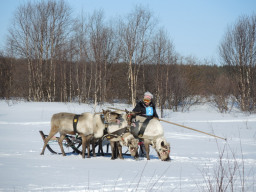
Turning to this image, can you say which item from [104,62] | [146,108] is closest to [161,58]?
[104,62]

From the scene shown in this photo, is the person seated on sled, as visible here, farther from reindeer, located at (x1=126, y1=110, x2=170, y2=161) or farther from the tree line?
the tree line

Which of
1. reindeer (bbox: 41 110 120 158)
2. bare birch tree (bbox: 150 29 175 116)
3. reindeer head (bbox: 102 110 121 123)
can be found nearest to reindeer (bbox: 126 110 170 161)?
reindeer head (bbox: 102 110 121 123)

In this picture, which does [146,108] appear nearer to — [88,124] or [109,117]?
[109,117]

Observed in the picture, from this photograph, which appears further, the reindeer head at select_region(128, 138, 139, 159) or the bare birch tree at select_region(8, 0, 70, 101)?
the bare birch tree at select_region(8, 0, 70, 101)

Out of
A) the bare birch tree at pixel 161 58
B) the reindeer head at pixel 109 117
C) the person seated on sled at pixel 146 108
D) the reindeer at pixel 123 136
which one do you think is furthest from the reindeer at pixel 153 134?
the bare birch tree at pixel 161 58

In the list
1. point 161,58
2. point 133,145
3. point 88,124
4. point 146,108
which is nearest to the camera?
point 133,145

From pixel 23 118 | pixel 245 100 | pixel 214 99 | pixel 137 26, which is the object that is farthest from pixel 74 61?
pixel 245 100

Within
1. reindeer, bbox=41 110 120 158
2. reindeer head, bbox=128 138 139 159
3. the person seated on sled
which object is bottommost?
reindeer head, bbox=128 138 139 159

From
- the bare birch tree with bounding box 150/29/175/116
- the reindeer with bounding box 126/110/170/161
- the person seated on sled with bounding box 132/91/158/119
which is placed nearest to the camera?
the reindeer with bounding box 126/110/170/161

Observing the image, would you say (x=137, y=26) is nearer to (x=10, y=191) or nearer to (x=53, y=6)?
(x=53, y=6)

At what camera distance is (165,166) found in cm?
707

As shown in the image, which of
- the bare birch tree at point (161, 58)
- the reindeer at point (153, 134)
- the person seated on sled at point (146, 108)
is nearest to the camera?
the reindeer at point (153, 134)

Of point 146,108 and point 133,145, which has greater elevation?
point 146,108

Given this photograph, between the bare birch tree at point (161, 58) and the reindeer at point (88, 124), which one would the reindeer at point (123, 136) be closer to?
the reindeer at point (88, 124)
